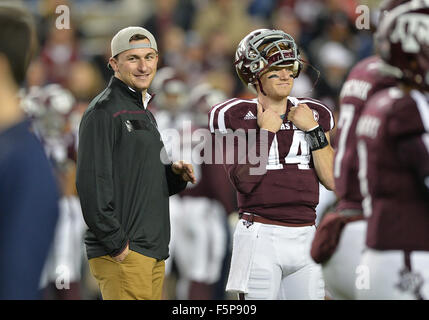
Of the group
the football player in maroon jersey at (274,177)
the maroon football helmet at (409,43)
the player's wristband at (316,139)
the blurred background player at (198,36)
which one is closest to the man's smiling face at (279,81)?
the football player in maroon jersey at (274,177)

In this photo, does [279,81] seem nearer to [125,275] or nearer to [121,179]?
[121,179]

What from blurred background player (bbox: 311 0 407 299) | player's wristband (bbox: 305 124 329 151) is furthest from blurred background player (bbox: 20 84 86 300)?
blurred background player (bbox: 311 0 407 299)

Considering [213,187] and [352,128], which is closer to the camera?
[352,128]

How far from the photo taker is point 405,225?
10.7 ft

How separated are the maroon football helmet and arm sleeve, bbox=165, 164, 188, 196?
1.47 metres

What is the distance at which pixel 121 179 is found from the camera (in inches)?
170

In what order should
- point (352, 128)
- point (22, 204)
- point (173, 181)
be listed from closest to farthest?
point (22, 204)
point (352, 128)
point (173, 181)

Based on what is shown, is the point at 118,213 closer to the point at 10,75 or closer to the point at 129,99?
the point at 129,99

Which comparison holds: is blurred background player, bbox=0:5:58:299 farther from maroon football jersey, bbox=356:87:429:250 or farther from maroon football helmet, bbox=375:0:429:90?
maroon football helmet, bbox=375:0:429:90

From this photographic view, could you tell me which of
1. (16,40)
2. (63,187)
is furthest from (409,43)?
(63,187)

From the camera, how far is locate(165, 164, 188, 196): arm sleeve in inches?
178

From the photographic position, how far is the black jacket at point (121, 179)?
4191mm

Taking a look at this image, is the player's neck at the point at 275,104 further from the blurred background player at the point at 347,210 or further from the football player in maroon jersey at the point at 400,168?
the football player in maroon jersey at the point at 400,168

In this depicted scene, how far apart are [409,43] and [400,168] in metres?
0.48
